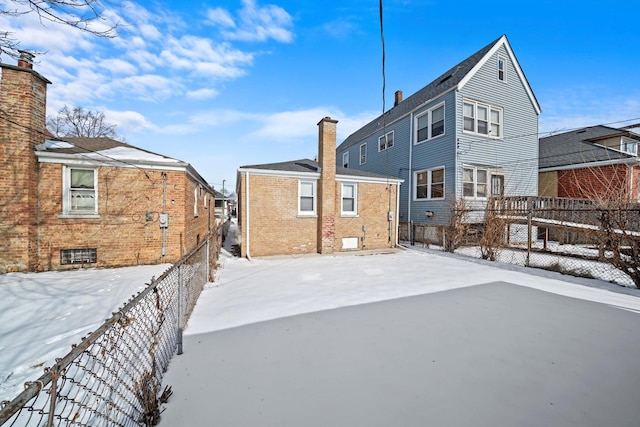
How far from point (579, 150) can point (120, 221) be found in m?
24.1

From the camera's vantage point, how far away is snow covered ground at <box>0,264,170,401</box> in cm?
331

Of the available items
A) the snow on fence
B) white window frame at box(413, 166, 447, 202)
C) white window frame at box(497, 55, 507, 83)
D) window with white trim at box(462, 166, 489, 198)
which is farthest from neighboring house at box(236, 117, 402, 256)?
white window frame at box(497, 55, 507, 83)

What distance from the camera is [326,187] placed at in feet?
36.9

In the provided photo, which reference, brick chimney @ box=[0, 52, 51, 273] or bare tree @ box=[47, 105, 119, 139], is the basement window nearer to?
brick chimney @ box=[0, 52, 51, 273]

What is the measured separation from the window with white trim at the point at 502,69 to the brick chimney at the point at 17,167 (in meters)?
19.1

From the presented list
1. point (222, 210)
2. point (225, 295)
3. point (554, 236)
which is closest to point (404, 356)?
point (225, 295)

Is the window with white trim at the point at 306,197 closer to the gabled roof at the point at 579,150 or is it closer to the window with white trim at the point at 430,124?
the window with white trim at the point at 430,124

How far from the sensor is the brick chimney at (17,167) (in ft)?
24.0

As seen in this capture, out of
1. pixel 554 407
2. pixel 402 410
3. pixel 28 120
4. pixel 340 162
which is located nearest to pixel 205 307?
pixel 402 410

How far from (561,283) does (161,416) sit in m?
8.90

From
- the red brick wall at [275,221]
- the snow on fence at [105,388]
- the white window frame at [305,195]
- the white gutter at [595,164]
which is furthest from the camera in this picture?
the white gutter at [595,164]

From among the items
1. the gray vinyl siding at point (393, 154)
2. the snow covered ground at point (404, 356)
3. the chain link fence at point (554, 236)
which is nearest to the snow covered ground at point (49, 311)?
the snow covered ground at point (404, 356)

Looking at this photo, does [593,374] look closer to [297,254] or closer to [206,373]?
[206,373]

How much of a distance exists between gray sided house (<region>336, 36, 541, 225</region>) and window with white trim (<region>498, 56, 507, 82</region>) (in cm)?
5
